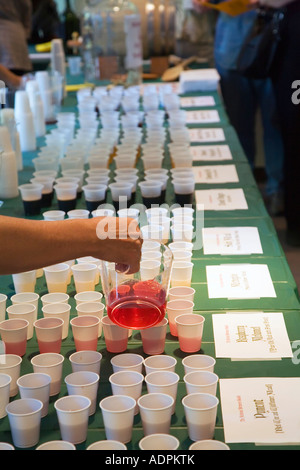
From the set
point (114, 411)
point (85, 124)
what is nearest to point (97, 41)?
point (85, 124)

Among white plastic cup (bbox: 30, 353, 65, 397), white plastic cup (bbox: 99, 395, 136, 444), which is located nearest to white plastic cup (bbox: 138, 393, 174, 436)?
white plastic cup (bbox: 99, 395, 136, 444)

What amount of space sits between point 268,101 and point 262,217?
3375 mm

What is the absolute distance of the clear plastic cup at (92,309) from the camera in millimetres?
2004

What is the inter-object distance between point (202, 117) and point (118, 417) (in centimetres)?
341

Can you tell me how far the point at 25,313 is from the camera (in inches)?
77.5

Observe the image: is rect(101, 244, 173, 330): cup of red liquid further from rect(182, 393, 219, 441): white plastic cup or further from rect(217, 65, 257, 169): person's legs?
rect(217, 65, 257, 169): person's legs

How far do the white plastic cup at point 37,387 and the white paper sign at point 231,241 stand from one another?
42.3 inches

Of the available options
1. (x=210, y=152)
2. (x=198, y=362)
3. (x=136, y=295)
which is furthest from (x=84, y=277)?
(x=210, y=152)

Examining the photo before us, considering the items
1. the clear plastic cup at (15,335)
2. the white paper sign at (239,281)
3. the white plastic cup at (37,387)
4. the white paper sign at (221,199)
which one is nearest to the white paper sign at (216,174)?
the white paper sign at (221,199)

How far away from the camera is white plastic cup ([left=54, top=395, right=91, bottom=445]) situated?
1.49 meters

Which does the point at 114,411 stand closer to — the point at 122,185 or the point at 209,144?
the point at 122,185

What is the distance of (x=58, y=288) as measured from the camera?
2.28 metres

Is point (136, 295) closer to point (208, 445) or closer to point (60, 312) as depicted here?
point (60, 312)

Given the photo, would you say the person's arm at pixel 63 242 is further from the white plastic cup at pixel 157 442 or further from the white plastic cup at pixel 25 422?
the white plastic cup at pixel 157 442
